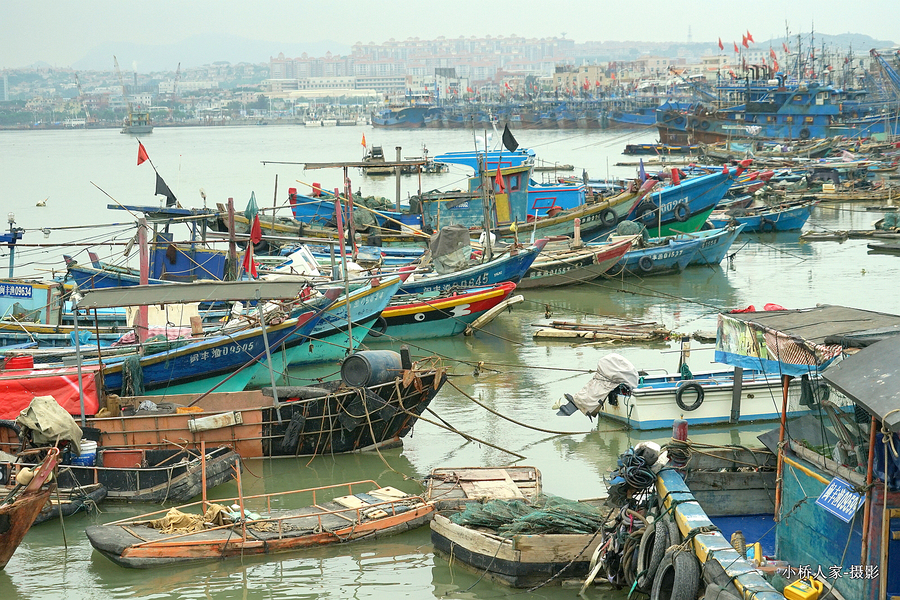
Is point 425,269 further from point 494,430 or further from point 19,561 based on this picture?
point 19,561

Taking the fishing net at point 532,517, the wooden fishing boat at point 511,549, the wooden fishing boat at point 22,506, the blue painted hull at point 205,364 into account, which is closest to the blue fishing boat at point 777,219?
the blue painted hull at point 205,364

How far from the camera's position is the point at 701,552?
7.55 meters

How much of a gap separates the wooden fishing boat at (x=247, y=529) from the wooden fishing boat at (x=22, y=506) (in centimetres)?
61

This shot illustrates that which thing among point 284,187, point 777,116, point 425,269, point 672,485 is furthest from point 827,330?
point 777,116

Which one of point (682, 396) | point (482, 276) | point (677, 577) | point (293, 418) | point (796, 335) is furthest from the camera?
point (482, 276)

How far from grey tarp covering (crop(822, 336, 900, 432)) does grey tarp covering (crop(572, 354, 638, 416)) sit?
630 centimetres

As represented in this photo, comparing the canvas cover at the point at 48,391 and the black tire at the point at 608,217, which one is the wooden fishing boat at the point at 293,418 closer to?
the canvas cover at the point at 48,391

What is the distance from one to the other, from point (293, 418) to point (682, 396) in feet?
18.0

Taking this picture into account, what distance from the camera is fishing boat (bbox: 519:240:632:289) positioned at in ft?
82.9

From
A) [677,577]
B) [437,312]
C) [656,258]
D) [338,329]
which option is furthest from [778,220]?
[677,577]

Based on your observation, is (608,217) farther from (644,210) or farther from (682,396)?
(682,396)

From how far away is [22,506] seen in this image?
31.3 ft

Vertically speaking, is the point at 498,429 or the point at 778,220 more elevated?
the point at 778,220

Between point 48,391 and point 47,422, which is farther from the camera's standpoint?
point 48,391
